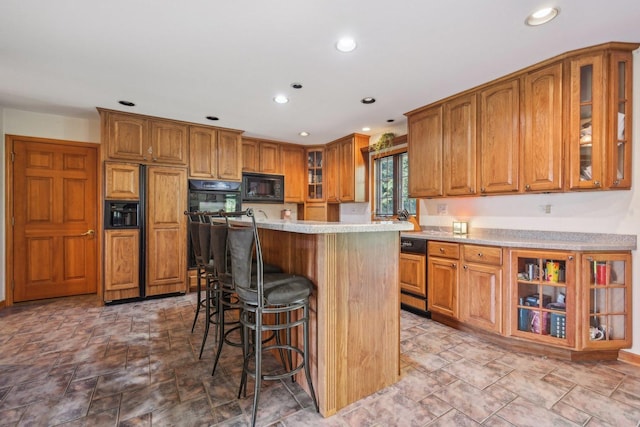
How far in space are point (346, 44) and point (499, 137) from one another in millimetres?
1747

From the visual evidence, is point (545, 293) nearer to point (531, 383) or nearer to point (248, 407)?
point (531, 383)

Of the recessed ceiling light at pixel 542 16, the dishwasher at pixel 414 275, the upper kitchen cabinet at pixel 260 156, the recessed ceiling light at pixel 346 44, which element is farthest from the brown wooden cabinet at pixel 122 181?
the recessed ceiling light at pixel 542 16

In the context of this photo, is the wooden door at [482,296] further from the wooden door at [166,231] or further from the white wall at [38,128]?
the white wall at [38,128]

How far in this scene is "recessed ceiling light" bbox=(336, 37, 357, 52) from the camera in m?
2.15

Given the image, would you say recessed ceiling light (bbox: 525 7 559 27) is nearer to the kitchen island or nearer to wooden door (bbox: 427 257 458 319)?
the kitchen island

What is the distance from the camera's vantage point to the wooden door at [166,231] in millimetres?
3883

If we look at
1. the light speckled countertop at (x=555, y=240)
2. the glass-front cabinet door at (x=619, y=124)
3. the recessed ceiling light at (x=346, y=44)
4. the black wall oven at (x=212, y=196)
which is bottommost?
the light speckled countertop at (x=555, y=240)

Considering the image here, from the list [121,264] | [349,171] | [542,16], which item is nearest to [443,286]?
[542,16]

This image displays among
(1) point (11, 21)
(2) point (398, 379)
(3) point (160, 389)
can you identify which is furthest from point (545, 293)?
(1) point (11, 21)

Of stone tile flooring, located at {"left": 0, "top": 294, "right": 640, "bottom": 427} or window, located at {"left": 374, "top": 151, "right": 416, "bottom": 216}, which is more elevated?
window, located at {"left": 374, "top": 151, "right": 416, "bottom": 216}

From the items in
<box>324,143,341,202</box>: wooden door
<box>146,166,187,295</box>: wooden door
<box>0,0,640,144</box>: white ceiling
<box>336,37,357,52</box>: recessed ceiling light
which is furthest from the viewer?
<box>324,143,341,202</box>: wooden door

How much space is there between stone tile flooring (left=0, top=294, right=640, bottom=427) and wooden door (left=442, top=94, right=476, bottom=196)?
153 centimetres

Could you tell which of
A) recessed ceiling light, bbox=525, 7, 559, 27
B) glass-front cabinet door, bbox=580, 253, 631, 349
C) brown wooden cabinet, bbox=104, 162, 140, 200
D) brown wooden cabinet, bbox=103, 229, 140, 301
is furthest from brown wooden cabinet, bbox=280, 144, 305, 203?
glass-front cabinet door, bbox=580, 253, 631, 349

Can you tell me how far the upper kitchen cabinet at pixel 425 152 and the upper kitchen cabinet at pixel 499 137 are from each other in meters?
0.47
